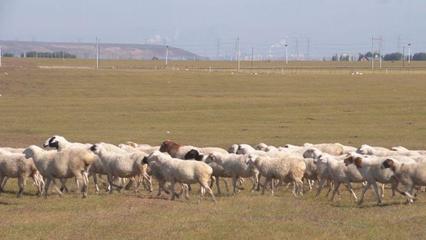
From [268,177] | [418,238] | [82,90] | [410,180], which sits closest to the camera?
[418,238]

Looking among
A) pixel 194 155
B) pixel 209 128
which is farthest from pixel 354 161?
pixel 209 128

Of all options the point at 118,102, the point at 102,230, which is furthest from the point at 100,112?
the point at 102,230

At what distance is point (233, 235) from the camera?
1850 centimetres

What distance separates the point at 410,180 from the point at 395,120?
1372 inches

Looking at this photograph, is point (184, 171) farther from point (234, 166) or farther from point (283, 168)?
point (283, 168)

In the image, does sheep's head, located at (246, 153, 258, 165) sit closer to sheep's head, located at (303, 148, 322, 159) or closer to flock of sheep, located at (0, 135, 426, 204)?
flock of sheep, located at (0, 135, 426, 204)

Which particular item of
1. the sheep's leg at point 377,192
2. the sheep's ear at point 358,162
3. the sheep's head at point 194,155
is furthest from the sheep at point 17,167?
the sheep's leg at point 377,192

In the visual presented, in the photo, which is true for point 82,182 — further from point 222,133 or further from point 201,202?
point 222,133

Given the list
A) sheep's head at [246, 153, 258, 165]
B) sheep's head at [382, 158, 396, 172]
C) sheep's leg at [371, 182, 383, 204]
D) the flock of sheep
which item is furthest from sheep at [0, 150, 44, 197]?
sheep's head at [382, 158, 396, 172]

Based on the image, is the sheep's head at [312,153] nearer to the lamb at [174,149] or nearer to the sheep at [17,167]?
the lamb at [174,149]

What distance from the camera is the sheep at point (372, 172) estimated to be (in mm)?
24031

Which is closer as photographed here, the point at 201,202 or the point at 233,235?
the point at 233,235

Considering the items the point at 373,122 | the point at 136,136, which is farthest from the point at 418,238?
the point at 373,122

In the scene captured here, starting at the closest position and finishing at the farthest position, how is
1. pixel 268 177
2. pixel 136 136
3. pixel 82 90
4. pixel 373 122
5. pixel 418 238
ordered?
pixel 418 238 → pixel 268 177 → pixel 136 136 → pixel 373 122 → pixel 82 90
